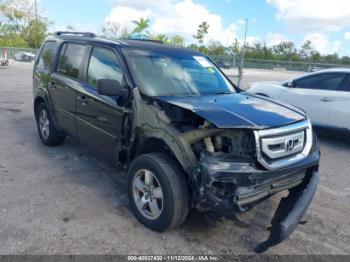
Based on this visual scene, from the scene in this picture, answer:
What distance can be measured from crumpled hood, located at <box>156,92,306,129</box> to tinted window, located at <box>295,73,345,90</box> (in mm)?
3799

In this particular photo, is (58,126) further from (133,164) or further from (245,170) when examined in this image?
(245,170)

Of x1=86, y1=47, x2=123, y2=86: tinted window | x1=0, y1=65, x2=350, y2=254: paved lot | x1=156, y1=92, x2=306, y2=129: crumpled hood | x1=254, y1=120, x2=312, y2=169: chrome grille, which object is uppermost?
x1=86, y1=47, x2=123, y2=86: tinted window

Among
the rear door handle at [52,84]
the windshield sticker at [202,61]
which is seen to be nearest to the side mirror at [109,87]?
the windshield sticker at [202,61]

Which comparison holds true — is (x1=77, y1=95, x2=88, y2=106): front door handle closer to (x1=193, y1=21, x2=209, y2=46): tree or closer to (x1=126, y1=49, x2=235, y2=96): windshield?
(x1=126, y1=49, x2=235, y2=96): windshield

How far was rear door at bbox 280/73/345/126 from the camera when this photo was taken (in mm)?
7004

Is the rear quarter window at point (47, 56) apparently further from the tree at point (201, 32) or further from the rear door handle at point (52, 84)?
the tree at point (201, 32)

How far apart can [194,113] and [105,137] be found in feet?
4.75

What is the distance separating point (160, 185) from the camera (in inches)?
125

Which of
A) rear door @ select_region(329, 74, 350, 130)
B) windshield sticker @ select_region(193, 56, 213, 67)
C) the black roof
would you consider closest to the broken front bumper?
the black roof

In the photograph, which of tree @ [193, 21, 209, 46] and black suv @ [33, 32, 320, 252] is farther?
tree @ [193, 21, 209, 46]

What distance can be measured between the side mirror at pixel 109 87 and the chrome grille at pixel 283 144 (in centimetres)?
155

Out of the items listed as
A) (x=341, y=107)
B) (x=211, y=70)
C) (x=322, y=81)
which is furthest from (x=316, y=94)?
(x=211, y=70)

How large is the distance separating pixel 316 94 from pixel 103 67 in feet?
16.3

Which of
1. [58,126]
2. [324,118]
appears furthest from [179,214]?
[324,118]
